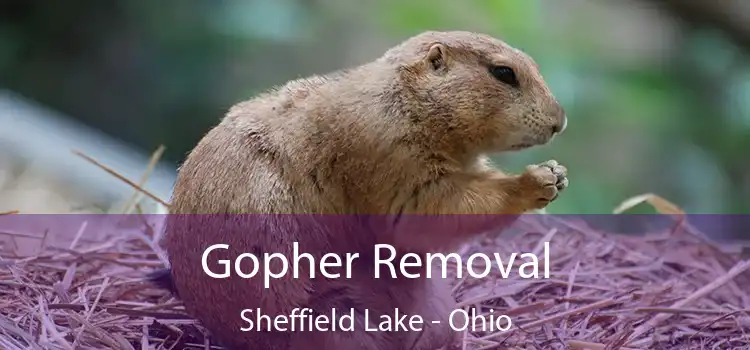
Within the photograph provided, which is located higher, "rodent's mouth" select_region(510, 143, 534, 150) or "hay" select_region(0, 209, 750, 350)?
"rodent's mouth" select_region(510, 143, 534, 150)

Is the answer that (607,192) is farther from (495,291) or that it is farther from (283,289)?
(283,289)

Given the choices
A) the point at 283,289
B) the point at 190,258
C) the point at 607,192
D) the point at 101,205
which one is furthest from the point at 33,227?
the point at 607,192

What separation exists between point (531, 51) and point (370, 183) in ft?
2.25

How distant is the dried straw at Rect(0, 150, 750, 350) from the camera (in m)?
1.58

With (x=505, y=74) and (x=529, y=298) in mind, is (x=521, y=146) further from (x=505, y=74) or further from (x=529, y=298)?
(x=529, y=298)

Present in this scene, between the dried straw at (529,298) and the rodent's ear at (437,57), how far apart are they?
44 centimetres

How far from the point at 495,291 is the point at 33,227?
45.0 inches

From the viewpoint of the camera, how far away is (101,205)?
254cm

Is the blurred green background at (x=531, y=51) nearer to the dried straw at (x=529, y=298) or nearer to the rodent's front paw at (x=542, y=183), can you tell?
the dried straw at (x=529, y=298)

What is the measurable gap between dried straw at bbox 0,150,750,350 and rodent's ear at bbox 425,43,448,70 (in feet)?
1.43

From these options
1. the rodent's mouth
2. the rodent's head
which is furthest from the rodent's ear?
the rodent's mouth

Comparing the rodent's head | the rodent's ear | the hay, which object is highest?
the rodent's ear

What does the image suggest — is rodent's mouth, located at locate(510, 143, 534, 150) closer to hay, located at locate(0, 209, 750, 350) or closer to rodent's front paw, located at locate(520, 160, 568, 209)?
rodent's front paw, located at locate(520, 160, 568, 209)

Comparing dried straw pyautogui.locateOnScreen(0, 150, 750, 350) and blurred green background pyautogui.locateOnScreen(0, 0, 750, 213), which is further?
blurred green background pyautogui.locateOnScreen(0, 0, 750, 213)
